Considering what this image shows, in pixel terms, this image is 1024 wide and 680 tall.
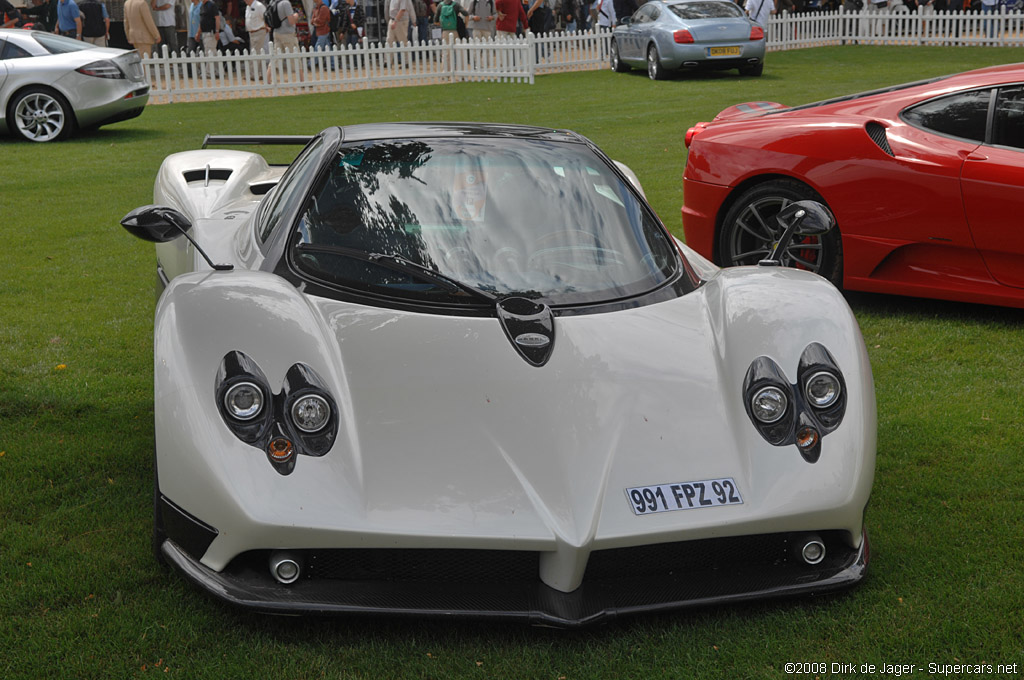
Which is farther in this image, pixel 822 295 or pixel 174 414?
pixel 822 295

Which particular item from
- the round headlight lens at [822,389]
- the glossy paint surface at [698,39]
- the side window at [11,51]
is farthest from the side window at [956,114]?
the glossy paint surface at [698,39]

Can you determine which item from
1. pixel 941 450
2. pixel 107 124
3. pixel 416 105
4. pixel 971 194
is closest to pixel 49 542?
pixel 941 450

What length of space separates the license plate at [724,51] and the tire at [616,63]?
7.94 ft

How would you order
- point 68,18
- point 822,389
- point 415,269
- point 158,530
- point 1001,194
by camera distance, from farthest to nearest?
1. point 68,18
2. point 1001,194
3. point 415,269
4. point 822,389
5. point 158,530

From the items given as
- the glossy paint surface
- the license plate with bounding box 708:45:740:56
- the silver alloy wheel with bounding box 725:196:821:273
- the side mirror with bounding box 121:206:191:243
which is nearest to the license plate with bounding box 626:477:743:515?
the side mirror with bounding box 121:206:191:243

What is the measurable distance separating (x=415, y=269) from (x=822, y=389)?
1375 mm

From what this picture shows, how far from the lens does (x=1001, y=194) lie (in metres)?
5.46

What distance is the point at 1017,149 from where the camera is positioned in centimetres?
558

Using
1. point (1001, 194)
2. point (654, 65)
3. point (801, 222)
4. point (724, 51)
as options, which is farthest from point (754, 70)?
point (801, 222)

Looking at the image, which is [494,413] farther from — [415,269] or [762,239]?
[762,239]

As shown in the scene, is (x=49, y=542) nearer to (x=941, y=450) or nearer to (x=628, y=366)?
(x=628, y=366)

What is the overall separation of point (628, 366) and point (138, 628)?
5.27 ft

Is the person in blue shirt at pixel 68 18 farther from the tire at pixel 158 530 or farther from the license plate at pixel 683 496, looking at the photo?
the license plate at pixel 683 496

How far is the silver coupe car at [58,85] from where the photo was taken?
12945 millimetres
